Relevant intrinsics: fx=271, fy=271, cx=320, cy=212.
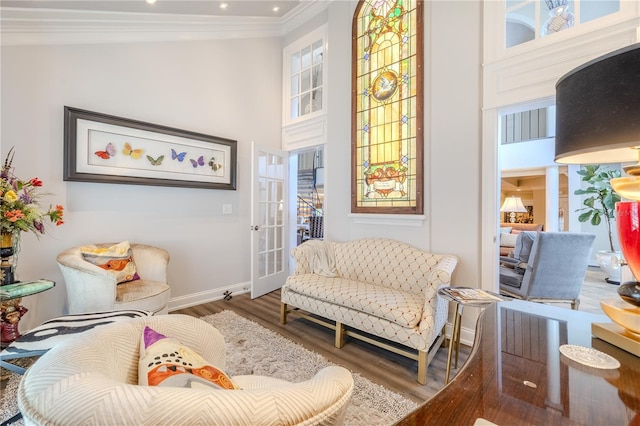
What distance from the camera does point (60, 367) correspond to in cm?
55

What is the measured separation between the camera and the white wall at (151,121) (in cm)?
239

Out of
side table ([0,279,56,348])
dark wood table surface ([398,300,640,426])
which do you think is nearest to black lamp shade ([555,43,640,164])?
dark wood table surface ([398,300,640,426])

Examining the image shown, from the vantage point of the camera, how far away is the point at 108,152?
8.93ft

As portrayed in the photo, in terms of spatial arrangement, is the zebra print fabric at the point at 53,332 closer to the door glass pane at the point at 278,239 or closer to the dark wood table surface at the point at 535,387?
the dark wood table surface at the point at 535,387

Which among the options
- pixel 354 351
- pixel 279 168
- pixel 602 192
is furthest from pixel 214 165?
pixel 602 192

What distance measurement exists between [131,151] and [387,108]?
2.77 metres

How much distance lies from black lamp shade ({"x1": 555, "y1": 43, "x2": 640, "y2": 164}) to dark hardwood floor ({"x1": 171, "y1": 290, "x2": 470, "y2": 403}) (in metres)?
1.68

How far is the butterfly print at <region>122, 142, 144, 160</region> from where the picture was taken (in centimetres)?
283

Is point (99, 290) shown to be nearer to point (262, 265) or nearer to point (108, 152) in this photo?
point (108, 152)

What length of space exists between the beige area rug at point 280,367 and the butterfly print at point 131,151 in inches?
74.3

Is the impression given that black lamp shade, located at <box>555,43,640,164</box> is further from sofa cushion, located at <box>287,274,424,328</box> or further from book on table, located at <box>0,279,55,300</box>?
book on table, located at <box>0,279,55,300</box>

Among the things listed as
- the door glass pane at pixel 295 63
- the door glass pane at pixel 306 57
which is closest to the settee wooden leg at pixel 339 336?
the door glass pane at pixel 306 57

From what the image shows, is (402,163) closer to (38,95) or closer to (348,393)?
(348,393)

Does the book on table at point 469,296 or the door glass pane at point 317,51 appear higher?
the door glass pane at point 317,51
